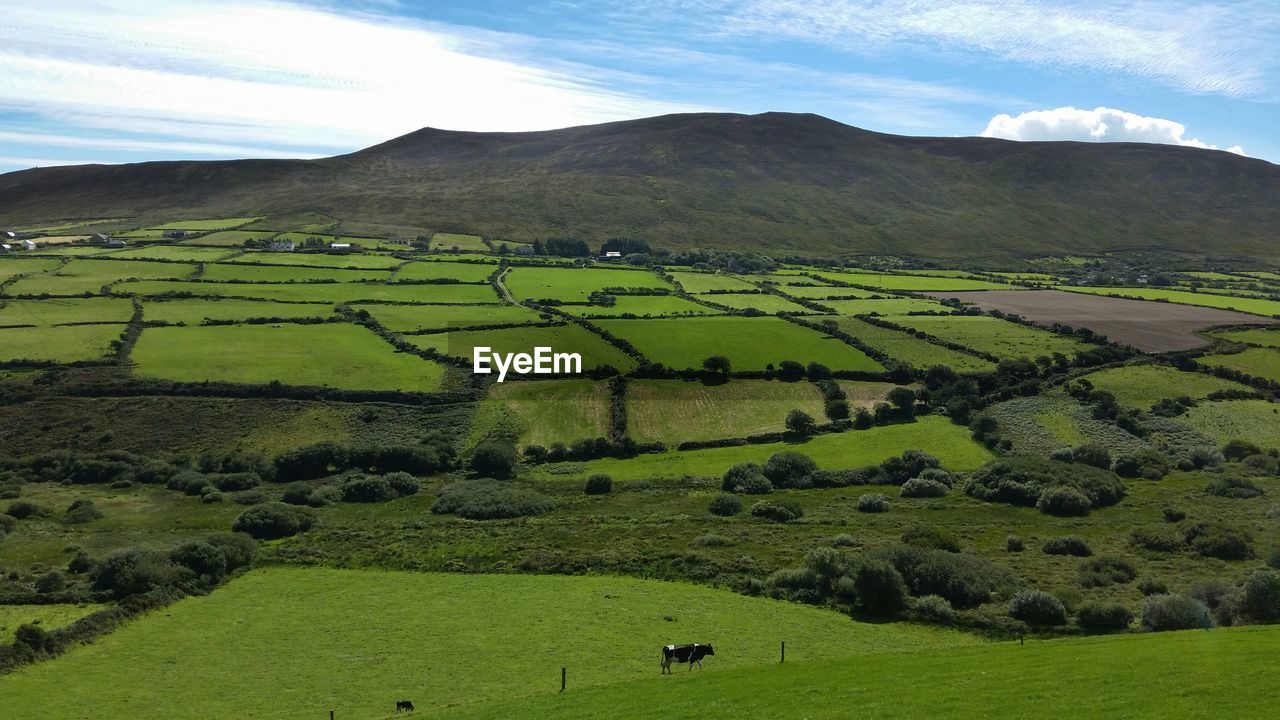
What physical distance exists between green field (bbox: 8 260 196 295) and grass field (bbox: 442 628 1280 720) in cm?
11816

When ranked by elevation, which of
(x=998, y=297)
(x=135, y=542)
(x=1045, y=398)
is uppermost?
(x=998, y=297)

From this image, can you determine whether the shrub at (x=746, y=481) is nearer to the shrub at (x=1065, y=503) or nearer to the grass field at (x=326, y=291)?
the shrub at (x=1065, y=503)

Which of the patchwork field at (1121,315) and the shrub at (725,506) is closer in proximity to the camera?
the shrub at (725,506)

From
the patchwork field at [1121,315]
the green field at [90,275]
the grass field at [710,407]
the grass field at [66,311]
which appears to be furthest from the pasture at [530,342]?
the patchwork field at [1121,315]

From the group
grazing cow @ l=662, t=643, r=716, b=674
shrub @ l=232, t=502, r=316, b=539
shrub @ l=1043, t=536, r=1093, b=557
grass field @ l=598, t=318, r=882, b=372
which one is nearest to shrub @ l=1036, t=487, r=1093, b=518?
shrub @ l=1043, t=536, r=1093, b=557

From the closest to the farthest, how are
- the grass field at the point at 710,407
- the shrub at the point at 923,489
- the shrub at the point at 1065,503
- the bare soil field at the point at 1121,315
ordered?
the shrub at the point at 1065,503 → the shrub at the point at 923,489 → the grass field at the point at 710,407 → the bare soil field at the point at 1121,315

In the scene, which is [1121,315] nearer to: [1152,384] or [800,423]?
[1152,384]

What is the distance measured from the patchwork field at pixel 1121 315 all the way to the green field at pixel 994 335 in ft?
23.8

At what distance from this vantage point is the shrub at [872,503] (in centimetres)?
5947

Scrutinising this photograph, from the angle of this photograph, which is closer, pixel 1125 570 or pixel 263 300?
pixel 1125 570

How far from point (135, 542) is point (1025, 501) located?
58.3 meters

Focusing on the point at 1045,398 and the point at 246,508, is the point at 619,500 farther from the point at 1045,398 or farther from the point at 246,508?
the point at 1045,398

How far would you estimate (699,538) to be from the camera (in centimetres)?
5128

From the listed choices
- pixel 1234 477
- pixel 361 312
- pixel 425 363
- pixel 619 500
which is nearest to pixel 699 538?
pixel 619 500
